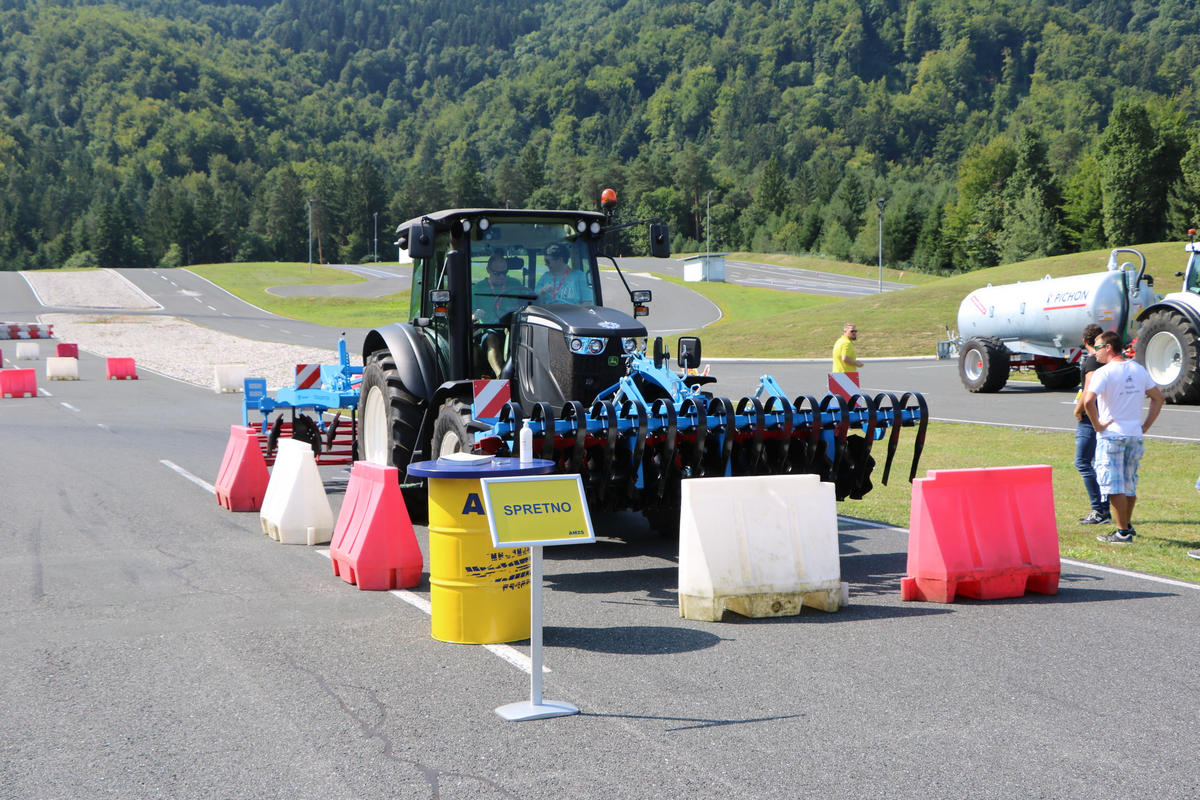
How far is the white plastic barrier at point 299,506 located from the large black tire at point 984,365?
18.8 meters

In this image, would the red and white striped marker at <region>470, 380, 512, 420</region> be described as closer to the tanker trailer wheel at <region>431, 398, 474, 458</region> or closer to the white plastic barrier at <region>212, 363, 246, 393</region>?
the tanker trailer wheel at <region>431, 398, 474, 458</region>

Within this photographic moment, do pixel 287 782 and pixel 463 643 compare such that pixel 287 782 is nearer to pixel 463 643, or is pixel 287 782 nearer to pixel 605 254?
pixel 463 643

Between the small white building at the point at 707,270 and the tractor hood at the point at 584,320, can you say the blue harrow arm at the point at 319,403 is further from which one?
the small white building at the point at 707,270

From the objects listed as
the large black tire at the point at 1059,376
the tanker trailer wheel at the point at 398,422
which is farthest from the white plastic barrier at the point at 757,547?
the large black tire at the point at 1059,376

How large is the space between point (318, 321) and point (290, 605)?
55443 mm

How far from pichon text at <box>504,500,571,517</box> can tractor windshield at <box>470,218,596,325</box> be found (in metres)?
4.58

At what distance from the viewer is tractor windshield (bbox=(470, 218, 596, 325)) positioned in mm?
9922

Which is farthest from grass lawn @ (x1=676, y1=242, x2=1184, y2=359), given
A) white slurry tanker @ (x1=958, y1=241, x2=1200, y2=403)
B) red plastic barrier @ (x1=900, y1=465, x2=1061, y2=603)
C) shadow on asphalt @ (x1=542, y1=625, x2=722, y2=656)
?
shadow on asphalt @ (x1=542, y1=625, x2=722, y2=656)

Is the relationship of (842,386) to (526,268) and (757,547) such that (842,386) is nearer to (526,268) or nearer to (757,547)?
(526,268)

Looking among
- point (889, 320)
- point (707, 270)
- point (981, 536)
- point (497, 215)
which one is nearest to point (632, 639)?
point (981, 536)

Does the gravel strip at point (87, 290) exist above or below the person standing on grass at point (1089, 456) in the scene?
above

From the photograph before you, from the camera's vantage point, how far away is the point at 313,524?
957 centimetres

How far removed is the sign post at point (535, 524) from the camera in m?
5.26

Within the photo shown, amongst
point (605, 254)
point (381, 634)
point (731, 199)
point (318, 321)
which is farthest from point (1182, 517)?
point (731, 199)
